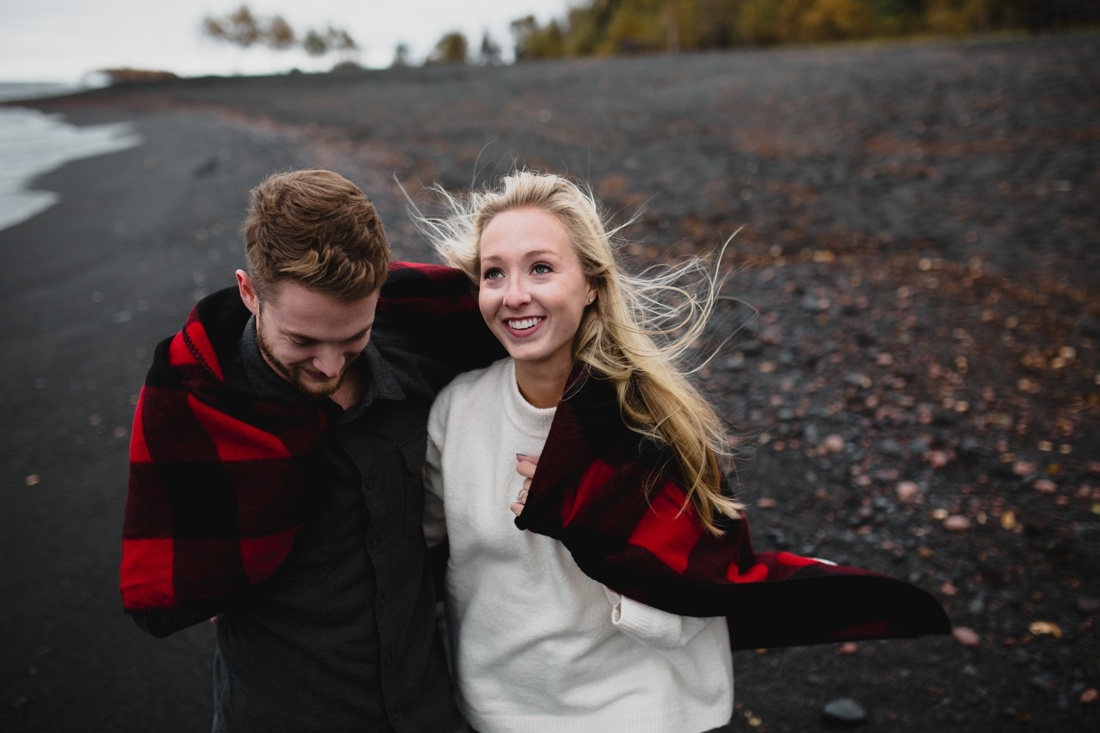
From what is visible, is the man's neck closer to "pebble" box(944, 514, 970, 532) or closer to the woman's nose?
the woman's nose

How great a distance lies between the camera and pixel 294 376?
6.56 feet

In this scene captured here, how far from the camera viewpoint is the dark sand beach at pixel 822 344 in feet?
11.9

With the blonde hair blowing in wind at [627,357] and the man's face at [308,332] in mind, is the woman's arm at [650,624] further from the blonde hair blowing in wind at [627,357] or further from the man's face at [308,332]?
the man's face at [308,332]

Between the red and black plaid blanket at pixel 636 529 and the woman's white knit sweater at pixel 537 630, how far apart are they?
15cm

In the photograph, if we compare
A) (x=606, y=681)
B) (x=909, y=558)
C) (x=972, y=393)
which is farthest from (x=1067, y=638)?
(x=606, y=681)

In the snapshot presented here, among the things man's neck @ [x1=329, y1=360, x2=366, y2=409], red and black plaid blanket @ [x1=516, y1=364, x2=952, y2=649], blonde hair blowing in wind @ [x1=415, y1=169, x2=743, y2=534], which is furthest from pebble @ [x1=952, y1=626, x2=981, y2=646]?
man's neck @ [x1=329, y1=360, x2=366, y2=409]

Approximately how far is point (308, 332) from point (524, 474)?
77 centimetres

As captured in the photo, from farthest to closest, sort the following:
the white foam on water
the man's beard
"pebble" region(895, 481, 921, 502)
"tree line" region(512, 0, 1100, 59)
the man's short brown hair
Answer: "tree line" region(512, 0, 1100, 59) < the white foam on water < "pebble" region(895, 481, 921, 502) < the man's beard < the man's short brown hair

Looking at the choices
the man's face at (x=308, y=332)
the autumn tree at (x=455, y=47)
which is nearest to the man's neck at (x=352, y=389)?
the man's face at (x=308, y=332)

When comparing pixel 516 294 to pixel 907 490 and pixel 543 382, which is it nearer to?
pixel 543 382

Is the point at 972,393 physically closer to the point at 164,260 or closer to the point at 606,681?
the point at 606,681

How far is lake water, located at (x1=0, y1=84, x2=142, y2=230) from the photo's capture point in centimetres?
1284

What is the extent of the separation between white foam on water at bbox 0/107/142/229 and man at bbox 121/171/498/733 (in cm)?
1237

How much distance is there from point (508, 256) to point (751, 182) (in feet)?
27.5
